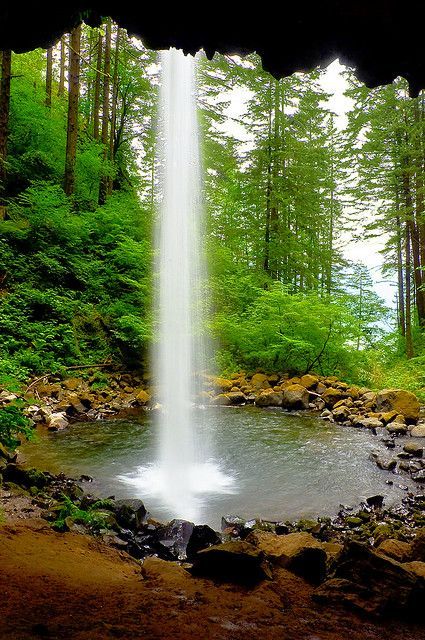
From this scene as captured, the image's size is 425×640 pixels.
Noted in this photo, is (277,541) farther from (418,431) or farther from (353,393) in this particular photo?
(353,393)

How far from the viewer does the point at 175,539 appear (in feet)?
14.0

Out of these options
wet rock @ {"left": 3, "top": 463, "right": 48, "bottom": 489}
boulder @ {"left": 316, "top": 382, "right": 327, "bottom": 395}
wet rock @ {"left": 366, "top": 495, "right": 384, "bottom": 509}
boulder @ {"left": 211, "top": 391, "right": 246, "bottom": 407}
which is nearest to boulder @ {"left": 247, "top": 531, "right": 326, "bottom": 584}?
wet rock @ {"left": 366, "top": 495, "right": 384, "bottom": 509}

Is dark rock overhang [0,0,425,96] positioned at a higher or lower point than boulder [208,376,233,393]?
higher

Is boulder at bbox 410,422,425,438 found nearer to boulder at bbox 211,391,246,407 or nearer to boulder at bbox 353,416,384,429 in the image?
boulder at bbox 353,416,384,429

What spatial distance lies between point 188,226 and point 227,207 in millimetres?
4214

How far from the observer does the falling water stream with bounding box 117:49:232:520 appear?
677cm

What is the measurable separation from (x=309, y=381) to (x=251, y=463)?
6.46 m

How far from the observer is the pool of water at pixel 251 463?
5676mm

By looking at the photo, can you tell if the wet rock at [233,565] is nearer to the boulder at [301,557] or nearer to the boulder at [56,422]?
the boulder at [301,557]

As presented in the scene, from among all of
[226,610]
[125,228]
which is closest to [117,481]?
[226,610]

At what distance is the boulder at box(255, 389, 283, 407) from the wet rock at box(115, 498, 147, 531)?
312 inches

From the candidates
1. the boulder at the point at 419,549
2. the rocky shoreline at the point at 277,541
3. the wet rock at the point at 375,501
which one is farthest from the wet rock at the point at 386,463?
the boulder at the point at 419,549

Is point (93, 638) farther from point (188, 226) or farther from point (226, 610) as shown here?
point (188, 226)

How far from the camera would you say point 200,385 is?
44.7 feet
